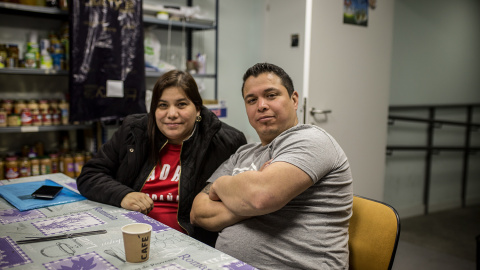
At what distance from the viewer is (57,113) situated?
2.99 m

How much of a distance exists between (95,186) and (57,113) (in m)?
1.45

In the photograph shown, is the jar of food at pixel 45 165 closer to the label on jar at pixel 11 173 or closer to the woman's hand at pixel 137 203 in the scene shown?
the label on jar at pixel 11 173

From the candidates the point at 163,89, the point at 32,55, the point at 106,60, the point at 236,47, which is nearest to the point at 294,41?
the point at 236,47

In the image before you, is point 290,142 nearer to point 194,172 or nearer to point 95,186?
point 194,172

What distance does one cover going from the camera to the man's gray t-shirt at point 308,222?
4.41 feet

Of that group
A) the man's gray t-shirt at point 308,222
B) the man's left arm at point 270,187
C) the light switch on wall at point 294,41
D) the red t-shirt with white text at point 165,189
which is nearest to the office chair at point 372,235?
the man's gray t-shirt at point 308,222

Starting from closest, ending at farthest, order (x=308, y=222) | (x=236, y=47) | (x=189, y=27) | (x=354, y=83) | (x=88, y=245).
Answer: (x=88, y=245) < (x=308, y=222) < (x=354, y=83) < (x=189, y=27) < (x=236, y=47)

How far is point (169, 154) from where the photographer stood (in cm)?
199

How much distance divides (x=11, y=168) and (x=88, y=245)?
1921 millimetres

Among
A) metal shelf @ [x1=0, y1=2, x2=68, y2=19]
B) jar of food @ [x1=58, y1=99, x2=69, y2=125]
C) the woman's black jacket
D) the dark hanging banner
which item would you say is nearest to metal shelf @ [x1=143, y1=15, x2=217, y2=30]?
the dark hanging banner

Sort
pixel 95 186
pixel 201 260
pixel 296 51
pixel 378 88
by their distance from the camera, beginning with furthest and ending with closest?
pixel 378 88 < pixel 296 51 < pixel 95 186 < pixel 201 260

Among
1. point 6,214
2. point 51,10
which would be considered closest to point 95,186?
point 6,214

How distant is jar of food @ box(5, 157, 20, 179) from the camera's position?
2814 mm

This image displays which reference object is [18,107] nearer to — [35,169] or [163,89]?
[35,169]
